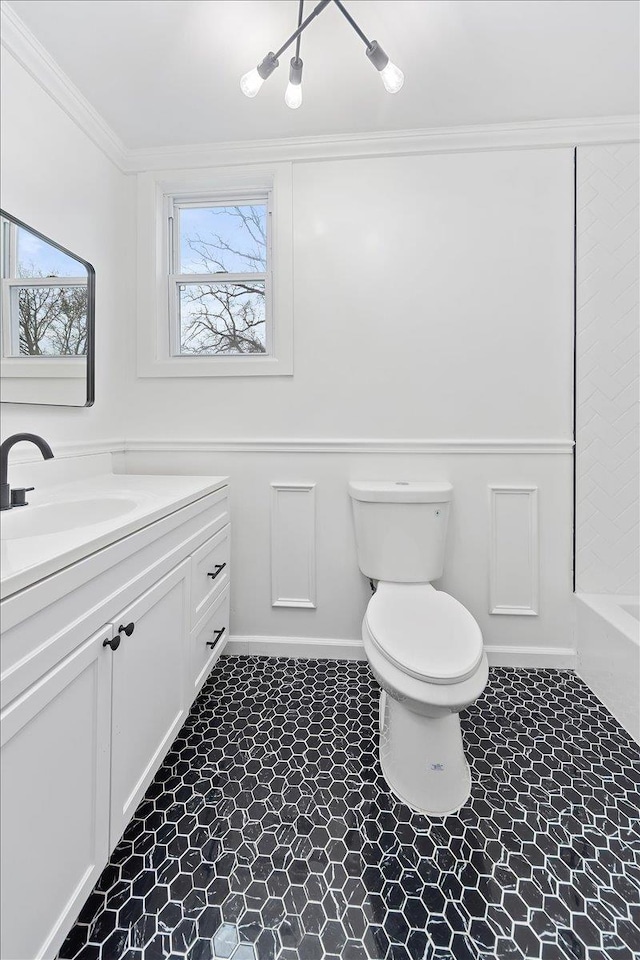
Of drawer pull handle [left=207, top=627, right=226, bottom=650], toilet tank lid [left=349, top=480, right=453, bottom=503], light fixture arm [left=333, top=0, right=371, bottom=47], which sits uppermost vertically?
light fixture arm [left=333, top=0, right=371, bottom=47]

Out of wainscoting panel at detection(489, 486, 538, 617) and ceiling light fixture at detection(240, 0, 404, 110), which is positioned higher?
ceiling light fixture at detection(240, 0, 404, 110)

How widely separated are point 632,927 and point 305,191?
2523 mm

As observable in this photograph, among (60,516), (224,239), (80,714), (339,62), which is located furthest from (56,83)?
(80,714)

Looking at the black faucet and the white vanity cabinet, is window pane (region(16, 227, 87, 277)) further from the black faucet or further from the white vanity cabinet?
the white vanity cabinet

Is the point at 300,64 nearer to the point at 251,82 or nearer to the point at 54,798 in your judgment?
the point at 251,82

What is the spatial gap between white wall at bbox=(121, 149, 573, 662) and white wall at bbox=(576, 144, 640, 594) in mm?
65

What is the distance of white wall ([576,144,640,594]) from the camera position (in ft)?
5.93

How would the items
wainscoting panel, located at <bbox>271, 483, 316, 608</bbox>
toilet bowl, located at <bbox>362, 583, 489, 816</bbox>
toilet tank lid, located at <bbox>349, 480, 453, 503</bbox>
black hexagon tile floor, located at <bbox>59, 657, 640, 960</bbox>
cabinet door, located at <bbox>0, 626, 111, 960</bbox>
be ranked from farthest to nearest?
wainscoting panel, located at <bbox>271, 483, 316, 608</bbox>
toilet tank lid, located at <bbox>349, 480, 453, 503</bbox>
toilet bowl, located at <bbox>362, 583, 489, 816</bbox>
black hexagon tile floor, located at <bbox>59, 657, 640, 960</bbox>
cabinet door, located at <bbox>0, 626, 111, 960</bbox>

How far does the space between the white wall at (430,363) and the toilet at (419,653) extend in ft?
Answer: 0.75

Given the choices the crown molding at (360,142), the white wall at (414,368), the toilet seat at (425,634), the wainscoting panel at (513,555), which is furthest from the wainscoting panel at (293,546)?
the crown molding at (360,142)

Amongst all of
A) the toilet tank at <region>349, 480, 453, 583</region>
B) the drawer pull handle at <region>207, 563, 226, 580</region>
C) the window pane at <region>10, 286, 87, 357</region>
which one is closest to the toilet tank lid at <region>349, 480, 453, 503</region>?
the toilet tank at <region>349, 480, 453, 583</region>

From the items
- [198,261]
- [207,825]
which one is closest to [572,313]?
[198,261]

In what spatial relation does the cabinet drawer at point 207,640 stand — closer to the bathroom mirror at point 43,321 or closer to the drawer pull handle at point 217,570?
the drawer pull handle at point 217,570

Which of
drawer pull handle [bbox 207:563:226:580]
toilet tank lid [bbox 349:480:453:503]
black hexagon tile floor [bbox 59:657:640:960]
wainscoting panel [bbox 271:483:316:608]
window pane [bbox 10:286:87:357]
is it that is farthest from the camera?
wainscoting panel [bbox 271:483:316:608]
